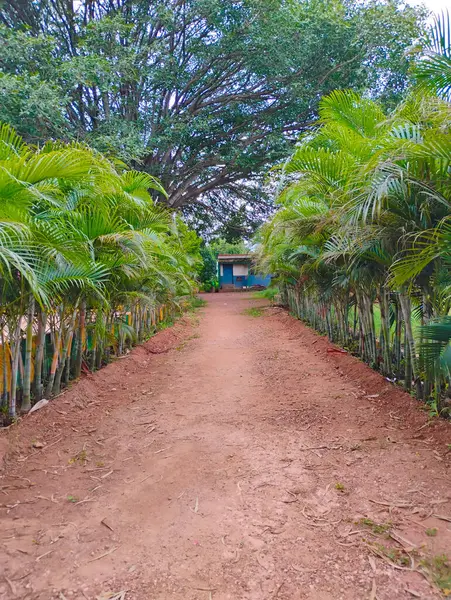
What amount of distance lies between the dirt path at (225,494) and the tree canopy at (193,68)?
6739 mm

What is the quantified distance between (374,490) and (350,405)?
151 cm

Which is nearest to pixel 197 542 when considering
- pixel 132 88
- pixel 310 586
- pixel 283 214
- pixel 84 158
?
pixel 310 586

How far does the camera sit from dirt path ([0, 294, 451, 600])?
1.65 meters

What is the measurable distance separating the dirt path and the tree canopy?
6739 millimetres

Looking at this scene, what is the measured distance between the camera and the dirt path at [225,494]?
1.65m

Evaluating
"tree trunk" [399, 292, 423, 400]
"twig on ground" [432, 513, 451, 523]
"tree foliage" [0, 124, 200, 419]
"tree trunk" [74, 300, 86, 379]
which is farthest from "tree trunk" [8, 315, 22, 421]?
"tree trunk" [399, 292, 423, 400]

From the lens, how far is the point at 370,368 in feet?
15.5

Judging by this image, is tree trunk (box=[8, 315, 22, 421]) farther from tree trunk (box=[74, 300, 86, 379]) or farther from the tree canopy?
the tree canopy

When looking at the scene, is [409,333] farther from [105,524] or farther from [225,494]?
[105,524]

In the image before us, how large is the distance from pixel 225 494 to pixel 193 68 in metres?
12.1

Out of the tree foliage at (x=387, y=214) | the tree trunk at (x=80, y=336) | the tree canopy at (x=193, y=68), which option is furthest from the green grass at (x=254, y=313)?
the tree trunk at (x=80, y=336)

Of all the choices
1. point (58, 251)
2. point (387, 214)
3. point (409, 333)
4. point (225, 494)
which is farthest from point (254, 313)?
point (225, 494)

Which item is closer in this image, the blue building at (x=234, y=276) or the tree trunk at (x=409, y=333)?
the tree trunk at (x=409, y=333)

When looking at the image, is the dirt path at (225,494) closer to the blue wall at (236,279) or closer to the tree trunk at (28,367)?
the tree trunk at (28,367)
